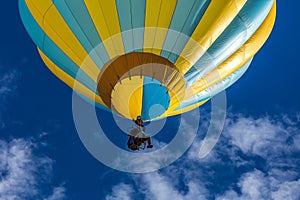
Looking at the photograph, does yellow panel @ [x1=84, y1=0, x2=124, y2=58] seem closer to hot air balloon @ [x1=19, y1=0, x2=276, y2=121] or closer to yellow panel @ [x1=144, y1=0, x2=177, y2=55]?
hot air balloon @ [x1=19, y1=0, x2=276, y2=121]

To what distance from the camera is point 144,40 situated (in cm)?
948

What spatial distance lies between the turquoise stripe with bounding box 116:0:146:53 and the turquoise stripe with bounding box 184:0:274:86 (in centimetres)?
142

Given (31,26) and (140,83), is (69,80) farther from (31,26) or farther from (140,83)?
(140,83)

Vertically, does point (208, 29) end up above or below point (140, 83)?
above

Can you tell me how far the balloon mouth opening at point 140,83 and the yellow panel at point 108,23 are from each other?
9.3 inches

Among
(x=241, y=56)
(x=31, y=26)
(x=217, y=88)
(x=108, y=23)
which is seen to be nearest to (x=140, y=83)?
(x=108, y=23)

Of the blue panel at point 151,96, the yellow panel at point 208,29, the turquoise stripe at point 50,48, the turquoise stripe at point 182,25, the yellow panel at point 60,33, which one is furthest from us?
the turquoise stripe at point 50,48

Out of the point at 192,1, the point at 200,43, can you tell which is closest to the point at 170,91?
the point at 200,43

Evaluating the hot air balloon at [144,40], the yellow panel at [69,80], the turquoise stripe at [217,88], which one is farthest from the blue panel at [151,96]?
the yellow panel at [69,80]

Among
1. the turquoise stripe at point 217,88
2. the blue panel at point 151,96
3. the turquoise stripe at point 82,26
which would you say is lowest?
the blue panel at point 151,96

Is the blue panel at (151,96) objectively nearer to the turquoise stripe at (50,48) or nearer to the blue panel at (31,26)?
the turquoise stripe at (50,48)

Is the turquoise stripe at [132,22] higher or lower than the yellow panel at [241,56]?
higher

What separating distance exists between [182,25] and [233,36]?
4.47ft

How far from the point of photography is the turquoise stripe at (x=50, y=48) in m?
10.3
